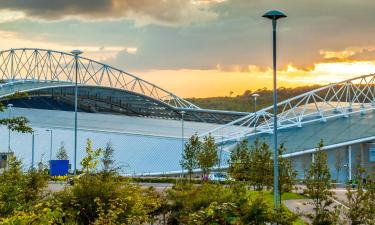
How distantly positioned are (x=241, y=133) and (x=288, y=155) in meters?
10.8

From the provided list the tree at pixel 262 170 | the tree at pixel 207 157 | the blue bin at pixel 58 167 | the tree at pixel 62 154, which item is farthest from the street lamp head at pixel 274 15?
the tree at pixel 62 154

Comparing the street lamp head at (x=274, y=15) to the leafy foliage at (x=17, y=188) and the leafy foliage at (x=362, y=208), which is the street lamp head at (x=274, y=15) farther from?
the leafy foliage at (x=17, y=188)

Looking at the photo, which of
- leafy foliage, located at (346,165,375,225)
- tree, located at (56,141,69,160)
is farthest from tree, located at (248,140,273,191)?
tree, located at (56,141,69,160)

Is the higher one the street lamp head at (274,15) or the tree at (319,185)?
the street lamp head at (274,15)

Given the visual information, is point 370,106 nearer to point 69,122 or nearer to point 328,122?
point 328,122

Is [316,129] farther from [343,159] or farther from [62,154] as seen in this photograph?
[62,154]

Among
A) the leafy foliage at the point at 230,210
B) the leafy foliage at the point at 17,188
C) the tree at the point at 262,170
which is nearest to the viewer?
the leafy foliage at the point at 230,210

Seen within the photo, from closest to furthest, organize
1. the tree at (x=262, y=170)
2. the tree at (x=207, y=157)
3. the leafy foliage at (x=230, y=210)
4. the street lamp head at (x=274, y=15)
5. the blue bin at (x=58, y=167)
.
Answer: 1. the leafy foliage at (x=230, y=210)
2. the street lamp head at (x=274, y=15)
3. the tree at (x=262, y=170)
4. the tree at (x=207, y=157)
5. the blue bin at (x=58, y=167)

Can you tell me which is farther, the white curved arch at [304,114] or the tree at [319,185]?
the white curved arch at [304,114]

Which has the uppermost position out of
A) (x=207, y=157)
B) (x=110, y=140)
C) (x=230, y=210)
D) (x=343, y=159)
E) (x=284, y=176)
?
(x=110, y=140)

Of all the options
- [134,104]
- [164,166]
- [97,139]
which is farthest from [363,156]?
[134,104]

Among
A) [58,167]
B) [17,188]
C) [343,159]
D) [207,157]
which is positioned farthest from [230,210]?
[343,159]

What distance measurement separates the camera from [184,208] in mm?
24609

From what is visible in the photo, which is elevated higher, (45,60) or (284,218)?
(45,60)
